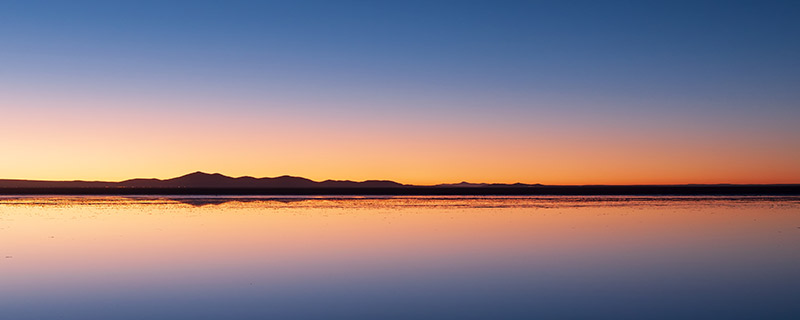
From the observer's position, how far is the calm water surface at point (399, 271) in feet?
36.3

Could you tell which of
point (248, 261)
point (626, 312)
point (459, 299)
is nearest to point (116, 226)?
Answer: point (248, 261)

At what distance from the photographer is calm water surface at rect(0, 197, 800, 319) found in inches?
436

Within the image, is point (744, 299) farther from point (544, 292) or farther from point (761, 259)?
point (761, 259)

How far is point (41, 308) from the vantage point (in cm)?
1127

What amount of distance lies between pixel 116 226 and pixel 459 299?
19276mm

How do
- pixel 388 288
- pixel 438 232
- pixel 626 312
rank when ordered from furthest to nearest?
1. pixel 438 232
2. pixel 388 288
3. pixel 626 312

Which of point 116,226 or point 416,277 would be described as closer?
point 416,277

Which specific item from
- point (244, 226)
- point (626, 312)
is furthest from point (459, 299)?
point (244, 226)

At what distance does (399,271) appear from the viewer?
1513 centimetres

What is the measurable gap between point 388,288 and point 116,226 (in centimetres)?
1752

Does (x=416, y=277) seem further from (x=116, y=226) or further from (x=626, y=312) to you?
(x=116, y=226)

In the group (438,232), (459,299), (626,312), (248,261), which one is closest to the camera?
(626,312)

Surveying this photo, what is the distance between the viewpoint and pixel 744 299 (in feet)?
38.9

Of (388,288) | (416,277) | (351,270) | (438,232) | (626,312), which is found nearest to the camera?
(626,312)
